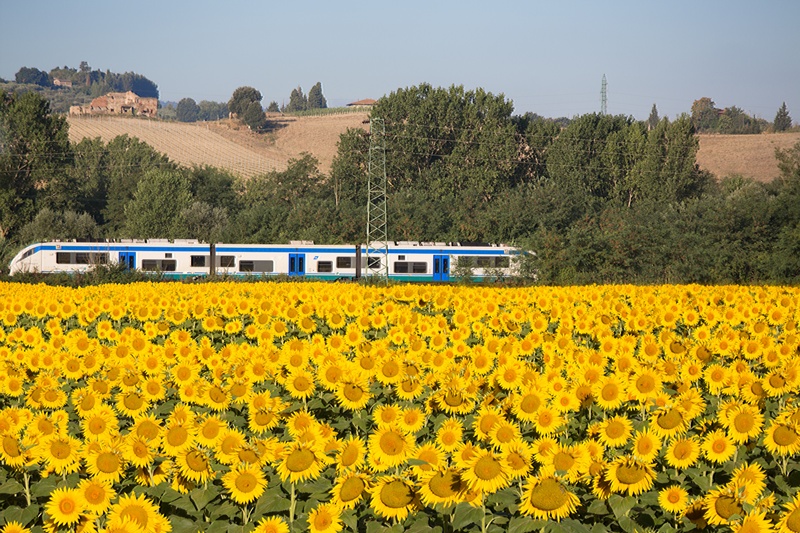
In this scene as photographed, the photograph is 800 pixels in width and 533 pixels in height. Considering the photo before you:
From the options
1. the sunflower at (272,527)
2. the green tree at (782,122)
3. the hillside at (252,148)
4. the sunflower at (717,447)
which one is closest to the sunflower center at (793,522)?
the sunflower at (717,447)

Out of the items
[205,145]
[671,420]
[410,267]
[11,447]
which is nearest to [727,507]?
[671,420]

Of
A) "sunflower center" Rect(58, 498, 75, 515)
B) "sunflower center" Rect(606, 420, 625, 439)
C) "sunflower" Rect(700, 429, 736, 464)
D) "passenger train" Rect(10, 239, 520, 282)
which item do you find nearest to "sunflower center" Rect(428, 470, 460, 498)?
"sunflower center" Rect(58, 498, 75, 515)

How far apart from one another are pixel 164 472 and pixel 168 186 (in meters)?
86.2

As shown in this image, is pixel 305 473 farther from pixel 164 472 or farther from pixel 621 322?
pixel 621 322

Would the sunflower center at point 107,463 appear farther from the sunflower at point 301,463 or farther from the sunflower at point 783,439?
the sunflower at point 783,439

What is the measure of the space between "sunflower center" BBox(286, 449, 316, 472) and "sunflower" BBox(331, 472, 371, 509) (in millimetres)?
432

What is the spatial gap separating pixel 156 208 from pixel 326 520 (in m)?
85.7

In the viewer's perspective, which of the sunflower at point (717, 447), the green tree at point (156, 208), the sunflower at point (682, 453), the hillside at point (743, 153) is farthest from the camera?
the hillside at point (743, 153)

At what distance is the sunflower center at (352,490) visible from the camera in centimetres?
449

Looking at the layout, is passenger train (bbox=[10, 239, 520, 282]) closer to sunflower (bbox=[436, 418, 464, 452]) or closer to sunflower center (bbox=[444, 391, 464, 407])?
sunflower center (bbox=[444, 391, 464, 407])

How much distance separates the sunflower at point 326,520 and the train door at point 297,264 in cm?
4372

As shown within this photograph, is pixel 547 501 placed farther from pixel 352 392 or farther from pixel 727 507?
pixel 352 392

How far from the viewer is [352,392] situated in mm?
6844

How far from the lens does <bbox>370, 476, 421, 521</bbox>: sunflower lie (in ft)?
14.4
